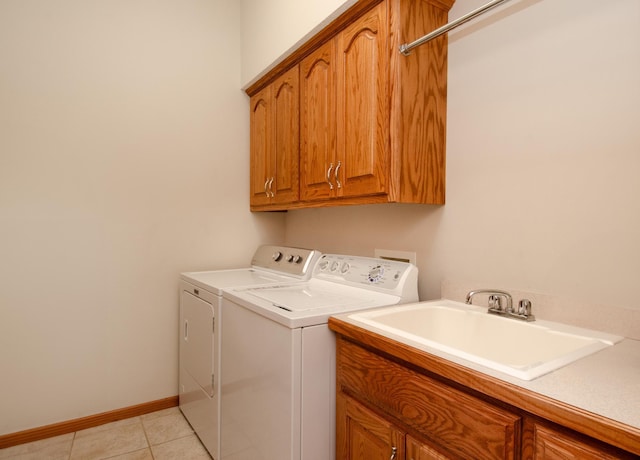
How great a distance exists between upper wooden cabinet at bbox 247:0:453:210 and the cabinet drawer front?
67 cm

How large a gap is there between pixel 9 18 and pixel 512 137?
8.39ft

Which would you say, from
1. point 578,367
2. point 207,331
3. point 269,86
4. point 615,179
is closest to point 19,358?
point 207,331

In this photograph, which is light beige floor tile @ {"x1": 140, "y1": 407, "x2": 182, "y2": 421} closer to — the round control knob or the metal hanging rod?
the round control knob

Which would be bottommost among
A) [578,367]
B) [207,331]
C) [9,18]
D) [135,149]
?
[207,331]

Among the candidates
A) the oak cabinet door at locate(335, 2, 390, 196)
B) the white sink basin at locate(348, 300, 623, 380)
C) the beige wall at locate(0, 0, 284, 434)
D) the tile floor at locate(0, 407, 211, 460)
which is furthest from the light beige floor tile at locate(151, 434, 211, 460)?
the oak cabinet door at locate(335, 2, 390, 196)

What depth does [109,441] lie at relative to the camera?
2031 millimetres

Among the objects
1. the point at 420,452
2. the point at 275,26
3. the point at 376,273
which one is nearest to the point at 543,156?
the point at 376,273

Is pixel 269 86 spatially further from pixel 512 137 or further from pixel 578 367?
pixel 578 367

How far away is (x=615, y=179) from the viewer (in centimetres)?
111

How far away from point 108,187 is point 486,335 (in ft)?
7.07

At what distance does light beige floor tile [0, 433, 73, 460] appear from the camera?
1885mm

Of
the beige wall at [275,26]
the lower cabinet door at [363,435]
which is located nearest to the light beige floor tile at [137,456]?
the lower cabinet door at [363,435]

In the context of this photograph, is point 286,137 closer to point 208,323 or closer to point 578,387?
point 208,323

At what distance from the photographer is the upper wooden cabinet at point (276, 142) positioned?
2100mm
